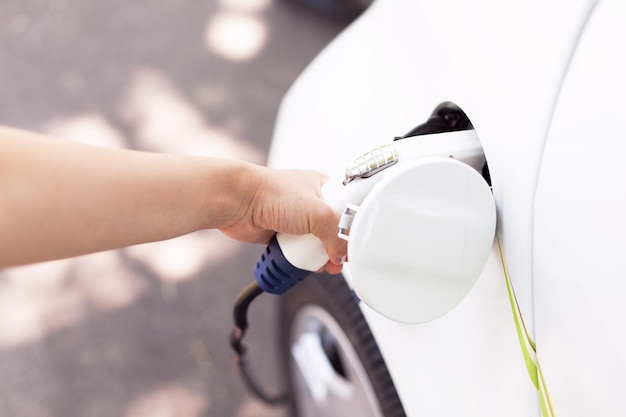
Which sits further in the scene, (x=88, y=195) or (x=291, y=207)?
(x=291, y=207)

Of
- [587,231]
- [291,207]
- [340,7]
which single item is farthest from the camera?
[340,7]

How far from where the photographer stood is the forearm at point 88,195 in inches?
26.9

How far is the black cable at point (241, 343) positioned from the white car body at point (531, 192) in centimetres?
24

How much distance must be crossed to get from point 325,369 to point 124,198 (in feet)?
2.11

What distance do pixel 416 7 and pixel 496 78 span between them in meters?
0.20

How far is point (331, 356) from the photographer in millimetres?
1299

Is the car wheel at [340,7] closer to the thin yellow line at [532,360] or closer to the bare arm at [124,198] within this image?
the bare arm at [124,198]

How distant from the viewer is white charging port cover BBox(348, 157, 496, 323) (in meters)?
0.70

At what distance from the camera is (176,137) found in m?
1.93

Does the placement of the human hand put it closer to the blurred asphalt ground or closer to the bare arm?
the bare arm

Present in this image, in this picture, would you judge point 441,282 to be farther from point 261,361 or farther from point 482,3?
point 261,361

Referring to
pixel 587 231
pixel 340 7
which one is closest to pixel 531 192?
pixel 587 231

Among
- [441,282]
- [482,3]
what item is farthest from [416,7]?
[441,282]

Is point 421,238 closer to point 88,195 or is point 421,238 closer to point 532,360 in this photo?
point 532,360
